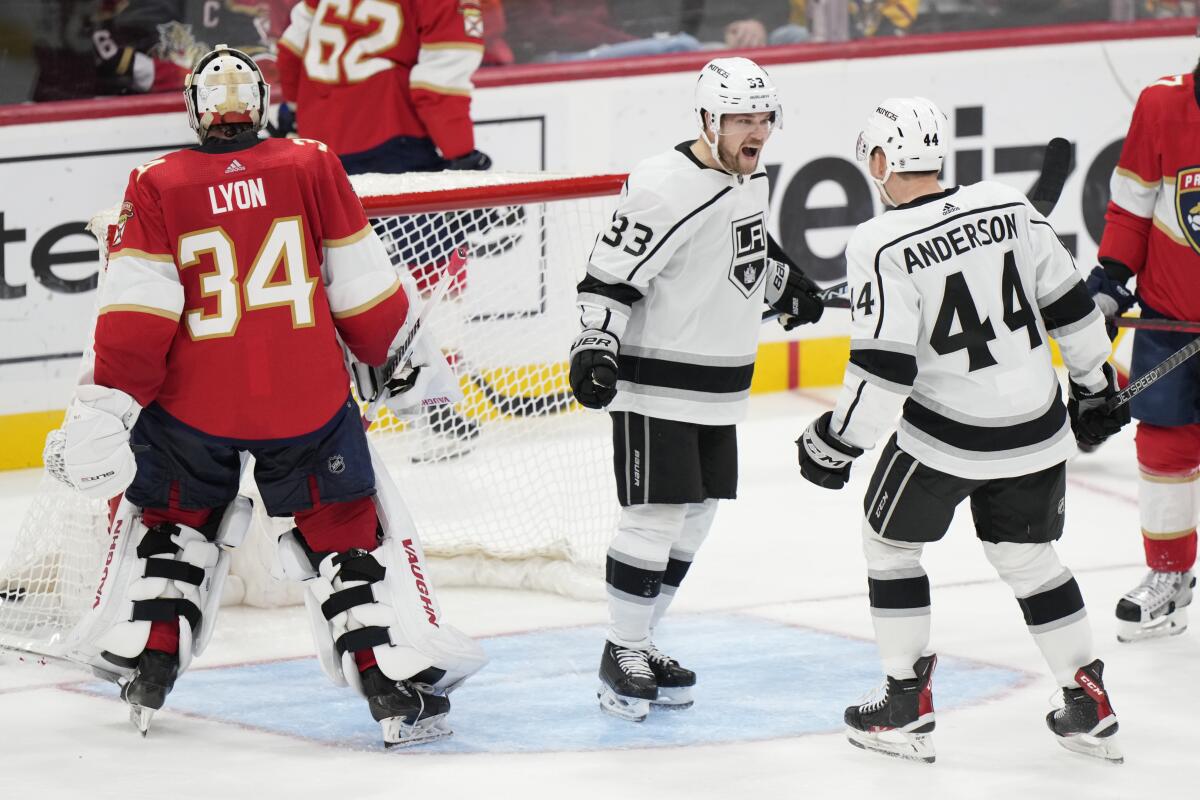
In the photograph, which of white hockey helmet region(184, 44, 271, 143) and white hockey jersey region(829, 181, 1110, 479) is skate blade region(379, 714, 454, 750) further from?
white hockey helmet region(184, 44, 271, 143)

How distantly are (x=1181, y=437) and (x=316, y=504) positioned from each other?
1.91 m

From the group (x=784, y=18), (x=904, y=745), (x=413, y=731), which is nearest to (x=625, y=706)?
(x=413, y=731)

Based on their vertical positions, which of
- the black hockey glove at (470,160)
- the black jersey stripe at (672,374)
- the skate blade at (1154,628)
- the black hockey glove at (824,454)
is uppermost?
the black hockey glove at (470,160)

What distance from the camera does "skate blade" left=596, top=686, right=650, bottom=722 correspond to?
3.75 m

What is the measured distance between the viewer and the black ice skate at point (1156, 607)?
14.0 feet

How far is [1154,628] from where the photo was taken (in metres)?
4.27

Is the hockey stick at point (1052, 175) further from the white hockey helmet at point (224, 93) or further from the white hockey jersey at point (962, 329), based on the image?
the white hockey helmet at point (224, 93)

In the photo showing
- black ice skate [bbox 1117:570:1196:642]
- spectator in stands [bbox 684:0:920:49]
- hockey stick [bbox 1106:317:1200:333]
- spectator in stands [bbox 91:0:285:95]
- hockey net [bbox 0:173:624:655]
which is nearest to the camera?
hockey stick [bbox 1106:317:1200:333]

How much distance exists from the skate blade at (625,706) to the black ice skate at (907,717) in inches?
18.7

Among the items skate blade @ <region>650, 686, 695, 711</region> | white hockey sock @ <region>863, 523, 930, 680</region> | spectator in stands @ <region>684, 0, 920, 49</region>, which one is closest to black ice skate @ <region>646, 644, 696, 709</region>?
skate blade @ <region>650, 686, 695, 711</region>

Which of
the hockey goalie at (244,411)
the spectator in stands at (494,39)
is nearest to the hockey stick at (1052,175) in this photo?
the hockey goalie at (244,411)

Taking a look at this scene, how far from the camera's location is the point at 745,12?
6.76 meters

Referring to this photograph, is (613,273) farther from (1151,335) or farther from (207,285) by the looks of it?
(1151,335)

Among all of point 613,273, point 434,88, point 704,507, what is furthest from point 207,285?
point 434,88
